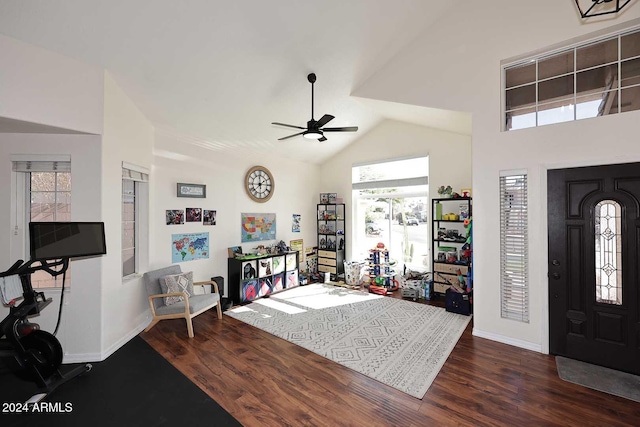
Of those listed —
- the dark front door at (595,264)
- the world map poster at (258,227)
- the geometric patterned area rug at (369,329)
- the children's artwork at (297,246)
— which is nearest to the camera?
the dark front door at (595,264)

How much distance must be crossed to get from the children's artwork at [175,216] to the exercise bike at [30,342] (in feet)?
6.24

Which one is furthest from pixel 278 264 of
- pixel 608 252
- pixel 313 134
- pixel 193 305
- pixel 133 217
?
pixel 608 252

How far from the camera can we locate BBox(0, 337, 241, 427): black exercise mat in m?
2.20

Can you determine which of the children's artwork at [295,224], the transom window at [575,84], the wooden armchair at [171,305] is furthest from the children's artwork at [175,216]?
the transom window at [575,84]

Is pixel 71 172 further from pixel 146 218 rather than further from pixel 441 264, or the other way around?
pixel 441 264

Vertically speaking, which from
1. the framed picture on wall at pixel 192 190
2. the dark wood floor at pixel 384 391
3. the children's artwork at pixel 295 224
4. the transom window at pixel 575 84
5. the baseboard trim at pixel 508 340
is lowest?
the dark wood floor at pixel 384 391

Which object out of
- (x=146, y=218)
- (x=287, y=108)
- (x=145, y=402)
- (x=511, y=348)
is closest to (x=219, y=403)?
(x=145, y=402)

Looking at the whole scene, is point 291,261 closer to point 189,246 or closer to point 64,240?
point 189,246

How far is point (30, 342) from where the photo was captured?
2465mm

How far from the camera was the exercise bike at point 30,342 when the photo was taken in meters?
2.37

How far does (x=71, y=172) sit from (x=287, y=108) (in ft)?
9.83

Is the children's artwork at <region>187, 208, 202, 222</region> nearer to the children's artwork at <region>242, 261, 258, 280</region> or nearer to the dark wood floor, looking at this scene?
the children's artwork at <region>242, 261, 258, 280</region>

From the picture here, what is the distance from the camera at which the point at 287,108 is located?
180 inches

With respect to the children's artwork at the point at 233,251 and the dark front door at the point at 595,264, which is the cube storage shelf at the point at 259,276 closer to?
the children's artwork at the point at 233,251
